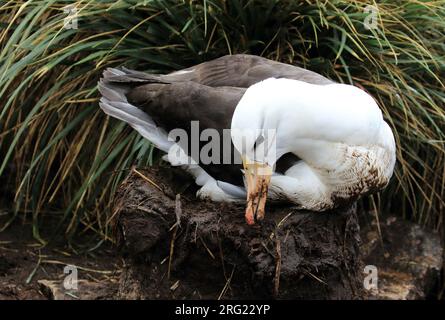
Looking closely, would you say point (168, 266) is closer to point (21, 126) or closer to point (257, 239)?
point (257, 239)

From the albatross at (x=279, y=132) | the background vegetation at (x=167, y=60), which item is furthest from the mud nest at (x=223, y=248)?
the background vegetation at (x=167, y=60)

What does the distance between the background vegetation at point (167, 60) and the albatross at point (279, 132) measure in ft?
1.72

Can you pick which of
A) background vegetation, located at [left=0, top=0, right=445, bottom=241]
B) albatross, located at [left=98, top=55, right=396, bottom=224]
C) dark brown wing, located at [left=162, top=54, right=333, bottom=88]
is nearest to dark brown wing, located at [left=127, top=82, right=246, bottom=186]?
albatross, located at [left=98, top=55, right=396, bottom=224]

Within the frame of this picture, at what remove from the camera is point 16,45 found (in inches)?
162

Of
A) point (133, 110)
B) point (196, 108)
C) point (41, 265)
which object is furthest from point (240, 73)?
point (41, 265)

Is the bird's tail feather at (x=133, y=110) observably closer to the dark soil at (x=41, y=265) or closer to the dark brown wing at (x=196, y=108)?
the dark brown wing at (x=196, y=108)

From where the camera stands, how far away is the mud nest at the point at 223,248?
3.32 meters

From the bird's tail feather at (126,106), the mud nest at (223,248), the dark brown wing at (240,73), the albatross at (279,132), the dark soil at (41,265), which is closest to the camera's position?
the albatross at (279,132)

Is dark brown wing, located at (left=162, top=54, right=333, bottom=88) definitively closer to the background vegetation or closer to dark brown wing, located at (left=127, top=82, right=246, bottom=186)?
dark brown wing, located at (left=127, top=82, right=246, bottom=186)

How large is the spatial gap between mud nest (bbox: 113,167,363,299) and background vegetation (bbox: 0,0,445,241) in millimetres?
684

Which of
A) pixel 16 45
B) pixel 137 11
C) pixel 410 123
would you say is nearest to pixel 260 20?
pixel 137 11

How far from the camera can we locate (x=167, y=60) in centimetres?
427

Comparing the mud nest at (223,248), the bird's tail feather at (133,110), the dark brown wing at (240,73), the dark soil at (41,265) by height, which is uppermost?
the dark brown wing at (240,73)

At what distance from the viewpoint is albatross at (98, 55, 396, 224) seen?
3.19 meters
